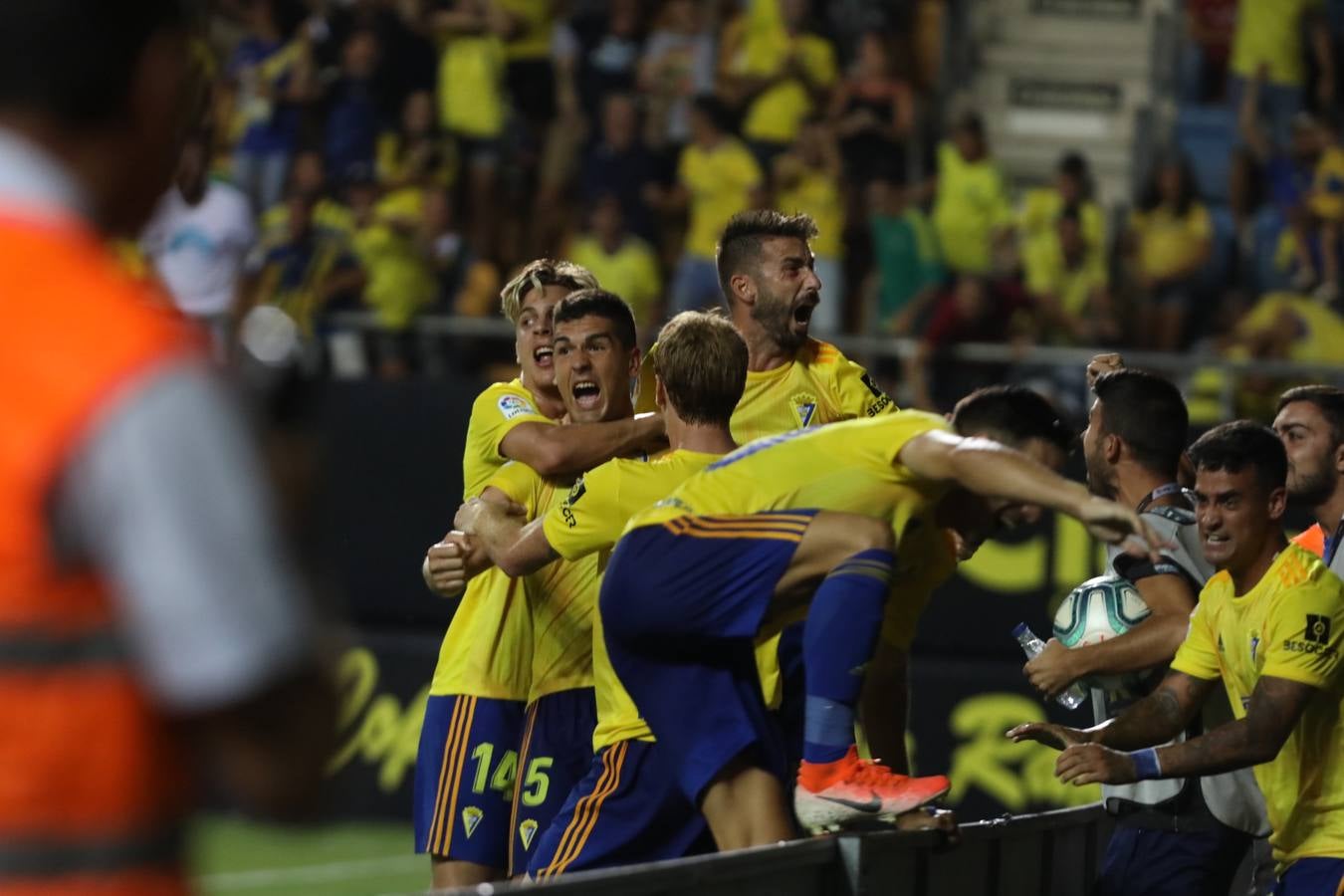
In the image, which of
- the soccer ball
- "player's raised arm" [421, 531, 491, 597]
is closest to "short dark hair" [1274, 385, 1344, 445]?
the soccer ball

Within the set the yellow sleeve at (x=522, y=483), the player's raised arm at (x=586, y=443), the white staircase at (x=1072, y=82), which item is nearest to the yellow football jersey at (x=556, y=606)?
the yellow sleeve at (x=522, y=483)

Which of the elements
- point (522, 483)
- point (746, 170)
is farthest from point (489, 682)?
point (746, 170)

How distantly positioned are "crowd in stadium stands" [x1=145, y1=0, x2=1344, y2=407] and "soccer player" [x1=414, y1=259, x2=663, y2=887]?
5.41 m

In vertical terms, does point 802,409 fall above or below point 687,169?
below

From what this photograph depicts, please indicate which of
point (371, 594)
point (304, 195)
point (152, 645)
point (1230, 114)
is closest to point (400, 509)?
point (371, 594)

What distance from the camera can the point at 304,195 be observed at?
13.8 metres

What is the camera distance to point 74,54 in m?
1.58

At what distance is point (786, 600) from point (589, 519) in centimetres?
83

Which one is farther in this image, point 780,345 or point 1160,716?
point 780,345

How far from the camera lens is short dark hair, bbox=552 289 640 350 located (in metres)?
5.95

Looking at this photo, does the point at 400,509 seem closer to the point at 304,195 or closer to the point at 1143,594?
the point at 304,195

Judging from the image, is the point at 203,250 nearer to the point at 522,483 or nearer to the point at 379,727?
the point at 379,727

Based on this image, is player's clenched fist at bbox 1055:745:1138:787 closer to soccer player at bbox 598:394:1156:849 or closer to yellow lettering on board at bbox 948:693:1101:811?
soccer player at bbox 598:394:1156:849

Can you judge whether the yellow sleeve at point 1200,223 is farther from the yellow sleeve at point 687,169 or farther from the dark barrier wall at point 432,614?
the yellow sleeve at point 687,169
